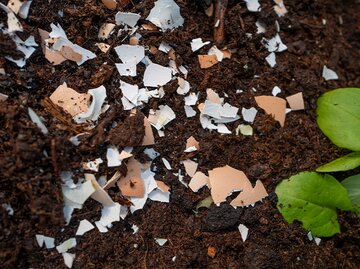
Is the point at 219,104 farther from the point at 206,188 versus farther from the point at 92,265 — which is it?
the point at 92,265

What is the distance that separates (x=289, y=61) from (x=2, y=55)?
2.43 feet

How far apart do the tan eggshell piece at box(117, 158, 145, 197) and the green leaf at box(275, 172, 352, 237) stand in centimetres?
34

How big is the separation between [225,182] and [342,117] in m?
0.36

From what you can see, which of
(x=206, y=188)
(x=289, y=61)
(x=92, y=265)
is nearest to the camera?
(x=92, y=265)

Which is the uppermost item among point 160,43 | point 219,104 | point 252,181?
point 160,43

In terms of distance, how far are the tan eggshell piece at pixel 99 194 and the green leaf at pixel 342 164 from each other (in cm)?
52

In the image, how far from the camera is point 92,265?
103 cm

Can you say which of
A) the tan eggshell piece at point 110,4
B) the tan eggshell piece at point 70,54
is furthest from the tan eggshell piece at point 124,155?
the tan eggshell piece at point 110,4

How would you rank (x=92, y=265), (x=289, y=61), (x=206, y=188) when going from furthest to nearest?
(x=289, y=61) → (x=206, y=188) → (x=92, y=265)

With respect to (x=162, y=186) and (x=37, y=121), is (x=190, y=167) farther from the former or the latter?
(x=37, y=121)

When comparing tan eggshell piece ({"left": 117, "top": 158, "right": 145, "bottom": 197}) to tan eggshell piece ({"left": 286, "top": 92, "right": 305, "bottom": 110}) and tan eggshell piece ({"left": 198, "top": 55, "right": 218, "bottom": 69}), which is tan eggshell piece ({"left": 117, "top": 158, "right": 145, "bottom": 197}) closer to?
tan eggshell piece ({"left": 198, "top": 55, "right": 218, "bottom": 69})

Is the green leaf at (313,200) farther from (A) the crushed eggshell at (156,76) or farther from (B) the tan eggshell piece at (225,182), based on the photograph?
(A) the crushed eggshell at (156,76)

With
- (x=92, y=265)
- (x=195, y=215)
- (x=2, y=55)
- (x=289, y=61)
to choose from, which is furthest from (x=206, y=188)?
(x=2, y=55)

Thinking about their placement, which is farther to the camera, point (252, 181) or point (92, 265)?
point (252, 181)
